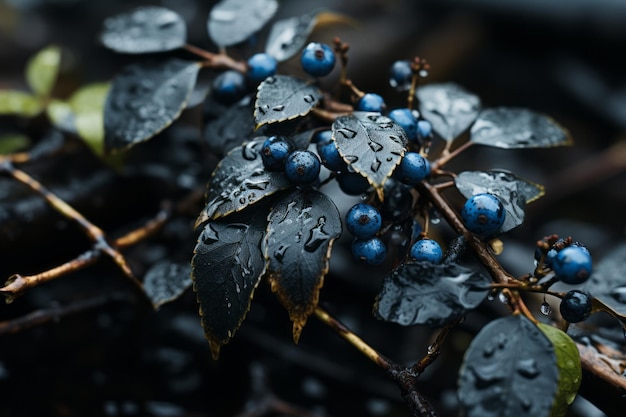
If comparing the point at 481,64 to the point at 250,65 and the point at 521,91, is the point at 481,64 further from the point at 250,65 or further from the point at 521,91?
the point at 250,65

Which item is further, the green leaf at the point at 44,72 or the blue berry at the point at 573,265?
the green leaf at the point at 44,72

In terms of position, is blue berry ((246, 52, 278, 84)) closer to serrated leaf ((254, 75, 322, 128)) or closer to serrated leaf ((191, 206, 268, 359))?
serrated leaf ((254, 75, 322, 128))

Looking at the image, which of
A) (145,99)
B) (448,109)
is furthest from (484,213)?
(145,99)

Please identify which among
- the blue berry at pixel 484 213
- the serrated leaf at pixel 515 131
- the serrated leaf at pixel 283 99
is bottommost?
the serrated leaf at pixel 515 131

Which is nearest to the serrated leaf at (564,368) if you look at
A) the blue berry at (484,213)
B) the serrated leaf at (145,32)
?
the blue berry at (484,213)

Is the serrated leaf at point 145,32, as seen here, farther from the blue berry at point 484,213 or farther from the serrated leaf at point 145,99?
the blue berry at point 484,213

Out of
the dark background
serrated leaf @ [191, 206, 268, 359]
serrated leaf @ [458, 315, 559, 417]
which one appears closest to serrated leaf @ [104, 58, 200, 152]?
the dark background

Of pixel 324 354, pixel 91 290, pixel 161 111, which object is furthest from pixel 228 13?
pixel 324 354
